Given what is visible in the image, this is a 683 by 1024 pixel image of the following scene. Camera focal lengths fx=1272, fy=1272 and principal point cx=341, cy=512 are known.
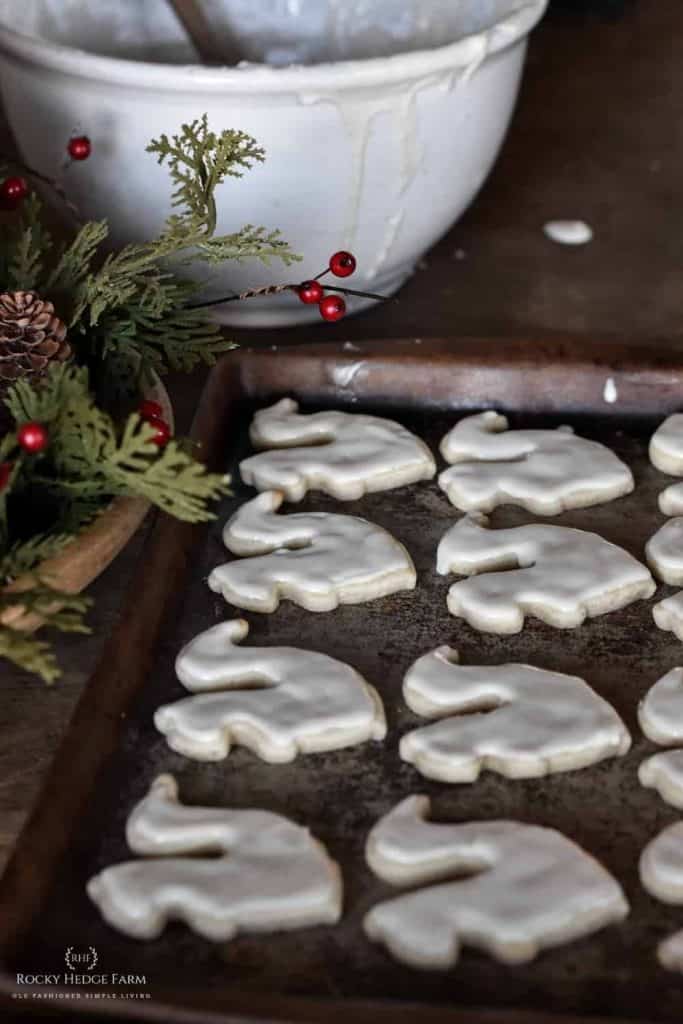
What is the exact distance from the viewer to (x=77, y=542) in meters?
0.76

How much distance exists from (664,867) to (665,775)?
7cm

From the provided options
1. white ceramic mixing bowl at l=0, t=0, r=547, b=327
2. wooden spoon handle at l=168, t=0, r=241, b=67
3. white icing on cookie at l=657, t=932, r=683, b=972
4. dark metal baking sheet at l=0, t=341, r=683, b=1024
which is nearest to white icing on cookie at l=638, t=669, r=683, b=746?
dark metal baking sheet at l=0, t=341, r=683, b=1024

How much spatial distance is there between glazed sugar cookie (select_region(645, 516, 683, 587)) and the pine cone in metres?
0.43

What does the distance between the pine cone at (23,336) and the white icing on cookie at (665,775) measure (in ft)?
1.46

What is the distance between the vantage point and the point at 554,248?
4.58 feet

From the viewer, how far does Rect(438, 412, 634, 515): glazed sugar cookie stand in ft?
3.08

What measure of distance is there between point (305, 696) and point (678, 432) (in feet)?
1.29

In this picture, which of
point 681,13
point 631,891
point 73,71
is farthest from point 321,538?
point 681,13

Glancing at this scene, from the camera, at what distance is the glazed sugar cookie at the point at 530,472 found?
0.94 metres

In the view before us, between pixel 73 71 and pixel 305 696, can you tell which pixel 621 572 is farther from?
pixel 73 71

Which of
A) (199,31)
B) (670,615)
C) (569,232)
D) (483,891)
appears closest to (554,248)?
(569,232)

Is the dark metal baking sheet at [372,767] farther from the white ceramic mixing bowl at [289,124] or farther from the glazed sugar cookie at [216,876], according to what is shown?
the white ceramic mixing bowl at [289,124]
